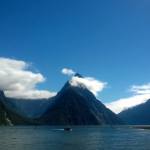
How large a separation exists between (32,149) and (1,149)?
9.18 metres

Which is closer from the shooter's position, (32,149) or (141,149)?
(32,149)

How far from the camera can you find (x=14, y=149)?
111 metres

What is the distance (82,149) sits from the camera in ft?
376

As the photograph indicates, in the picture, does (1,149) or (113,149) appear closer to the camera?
(1,149)

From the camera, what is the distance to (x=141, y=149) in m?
119

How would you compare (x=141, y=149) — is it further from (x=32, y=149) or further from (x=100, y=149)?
(x=32, y=149)

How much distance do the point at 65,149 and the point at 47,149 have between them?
552 cm

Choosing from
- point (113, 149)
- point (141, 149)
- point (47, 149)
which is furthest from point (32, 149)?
point (141, 149)

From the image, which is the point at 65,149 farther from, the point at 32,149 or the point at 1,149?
the point at 1,149

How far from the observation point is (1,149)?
110375 millimetres

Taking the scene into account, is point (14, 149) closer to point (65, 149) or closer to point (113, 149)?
point (65, 149)

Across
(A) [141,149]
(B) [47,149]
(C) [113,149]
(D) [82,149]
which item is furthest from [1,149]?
(A) [141,149]

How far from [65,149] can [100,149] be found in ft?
38.0

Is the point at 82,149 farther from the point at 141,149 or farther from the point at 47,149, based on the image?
the point at 141,149
